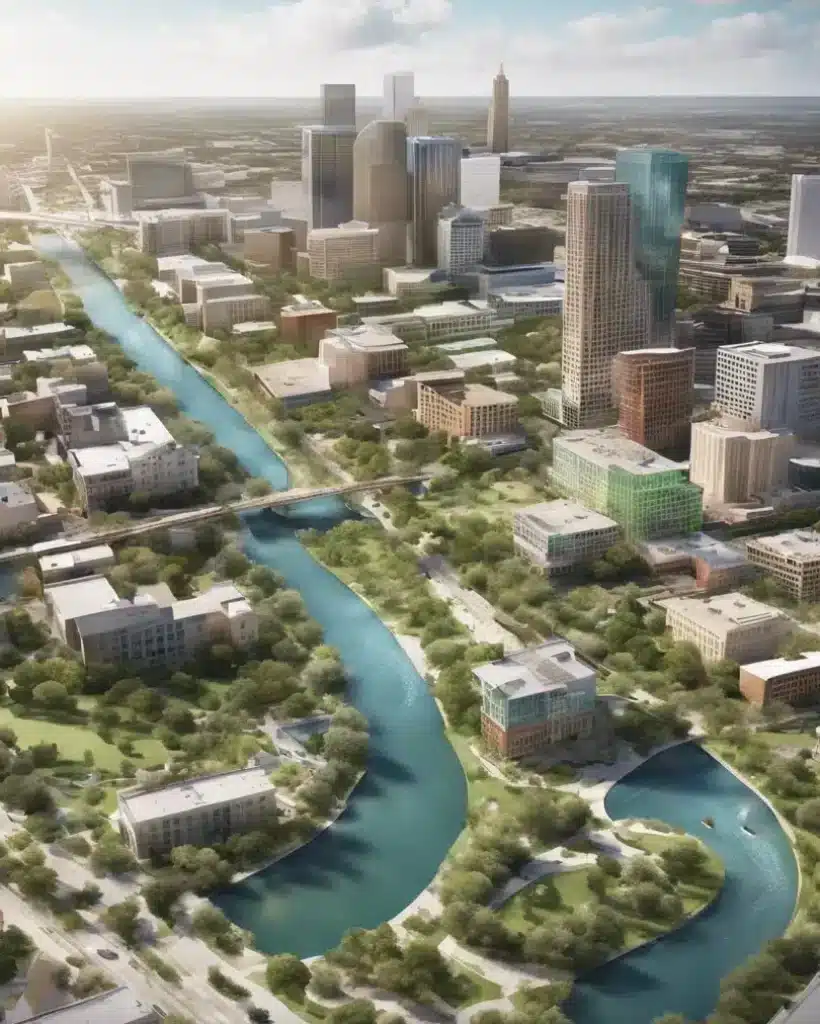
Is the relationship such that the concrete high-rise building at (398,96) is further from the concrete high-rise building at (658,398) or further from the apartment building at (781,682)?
the apartment building at (781,682)

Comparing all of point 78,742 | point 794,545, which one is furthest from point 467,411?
point 78,742

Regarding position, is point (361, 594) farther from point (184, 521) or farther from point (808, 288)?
point (808, 288)

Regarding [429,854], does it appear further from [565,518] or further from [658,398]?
[658,398]

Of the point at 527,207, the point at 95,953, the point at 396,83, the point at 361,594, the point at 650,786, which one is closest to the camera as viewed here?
the point at 95,953

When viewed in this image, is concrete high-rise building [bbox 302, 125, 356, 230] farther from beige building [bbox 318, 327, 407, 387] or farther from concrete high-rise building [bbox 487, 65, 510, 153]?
beige building [bbox 318, 327, 407, 387]

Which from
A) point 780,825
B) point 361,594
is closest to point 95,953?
point 780,825

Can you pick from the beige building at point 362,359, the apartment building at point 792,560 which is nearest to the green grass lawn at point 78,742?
the apartment building at point 792,560

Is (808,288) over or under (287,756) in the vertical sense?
over
